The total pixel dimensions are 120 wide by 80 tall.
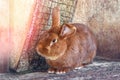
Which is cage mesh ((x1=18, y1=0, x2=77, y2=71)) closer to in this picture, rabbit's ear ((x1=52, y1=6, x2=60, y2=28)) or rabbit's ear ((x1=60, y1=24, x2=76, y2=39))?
rabbit's ear ((x1=52, y1=6, x2=60, y2=28))

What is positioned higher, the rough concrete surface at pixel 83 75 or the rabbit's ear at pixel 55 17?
the rabbit's ear at pixel 55 17

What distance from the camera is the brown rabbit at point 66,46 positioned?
3.63 meters

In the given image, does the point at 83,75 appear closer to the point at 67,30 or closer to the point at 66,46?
the point at 66,46

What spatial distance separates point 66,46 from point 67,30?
0.20 meters

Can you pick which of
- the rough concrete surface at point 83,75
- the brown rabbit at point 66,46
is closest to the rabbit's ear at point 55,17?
the brown rabbit at point 66,46

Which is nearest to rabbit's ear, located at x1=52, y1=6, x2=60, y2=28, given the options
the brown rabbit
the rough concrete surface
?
the brown rabbit

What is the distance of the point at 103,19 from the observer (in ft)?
14.3

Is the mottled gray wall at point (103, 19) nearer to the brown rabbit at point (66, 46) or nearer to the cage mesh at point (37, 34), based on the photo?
the brown rabbit at point (66, 46)

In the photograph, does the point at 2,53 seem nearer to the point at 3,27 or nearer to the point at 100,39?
the point at 3,27

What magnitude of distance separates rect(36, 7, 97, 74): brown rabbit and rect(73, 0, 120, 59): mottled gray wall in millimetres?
Result: 236

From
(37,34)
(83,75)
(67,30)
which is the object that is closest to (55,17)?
(67,30)

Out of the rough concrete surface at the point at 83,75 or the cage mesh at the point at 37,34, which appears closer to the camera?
the rough concrete surface at the point at 83,75

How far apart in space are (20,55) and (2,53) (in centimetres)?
18

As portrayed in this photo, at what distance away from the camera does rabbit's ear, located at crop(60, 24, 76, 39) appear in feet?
12.0
